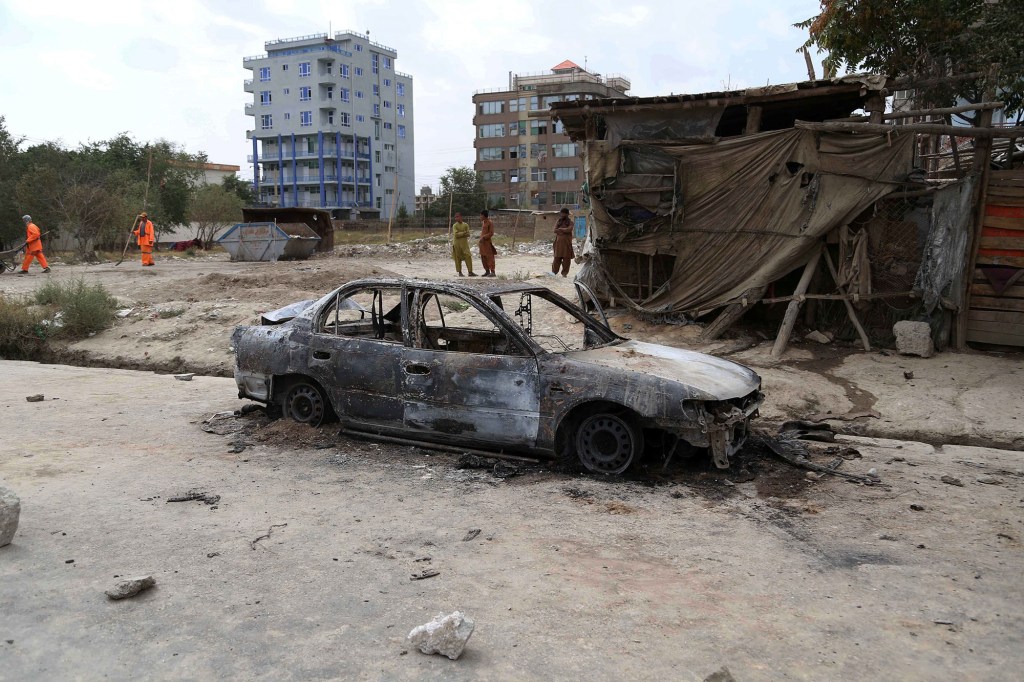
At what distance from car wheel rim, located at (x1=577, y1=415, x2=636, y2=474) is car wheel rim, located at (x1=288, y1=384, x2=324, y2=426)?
242 cm

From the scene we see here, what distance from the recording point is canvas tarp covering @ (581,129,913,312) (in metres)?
9.93

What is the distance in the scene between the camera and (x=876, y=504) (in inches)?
200

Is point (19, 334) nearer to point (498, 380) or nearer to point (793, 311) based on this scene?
point (498, 380)

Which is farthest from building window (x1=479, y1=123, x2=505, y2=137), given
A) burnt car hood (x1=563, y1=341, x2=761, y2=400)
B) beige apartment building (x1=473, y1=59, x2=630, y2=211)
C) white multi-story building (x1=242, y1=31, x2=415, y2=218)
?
burnt car hood (x1=563, y1=341, x2=761, y2=400)

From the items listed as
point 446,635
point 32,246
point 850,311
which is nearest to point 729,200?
point 850,311

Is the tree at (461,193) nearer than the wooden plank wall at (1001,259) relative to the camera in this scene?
No

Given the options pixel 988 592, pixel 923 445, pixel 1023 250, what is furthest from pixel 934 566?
pixel 1023 250

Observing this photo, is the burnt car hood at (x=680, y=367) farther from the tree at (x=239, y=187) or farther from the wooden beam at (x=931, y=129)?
the tree at (x=239, y=187)

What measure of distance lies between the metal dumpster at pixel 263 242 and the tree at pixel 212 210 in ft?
62.8

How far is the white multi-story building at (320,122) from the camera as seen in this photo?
261ft

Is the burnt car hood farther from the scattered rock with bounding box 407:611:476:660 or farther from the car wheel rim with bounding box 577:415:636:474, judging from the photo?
the scattered rock with bounding box 407:611:476:660

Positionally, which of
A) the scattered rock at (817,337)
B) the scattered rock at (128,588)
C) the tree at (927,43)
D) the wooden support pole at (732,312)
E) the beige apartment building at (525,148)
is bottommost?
the scattered rock at (128,588)

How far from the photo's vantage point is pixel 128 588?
142 inches

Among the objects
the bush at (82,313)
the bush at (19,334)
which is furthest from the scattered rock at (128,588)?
the bush at (82,313)
